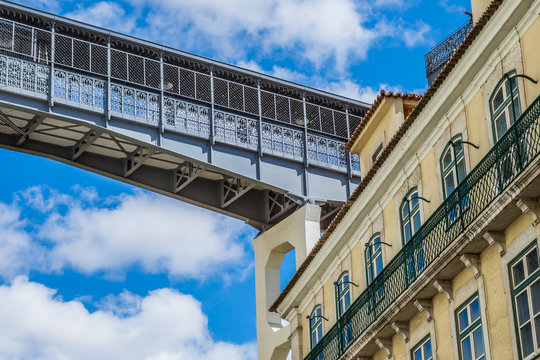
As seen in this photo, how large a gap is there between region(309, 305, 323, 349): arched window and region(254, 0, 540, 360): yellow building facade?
0.32 metres

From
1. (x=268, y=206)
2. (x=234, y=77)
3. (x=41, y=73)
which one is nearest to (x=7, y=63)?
(x=41, y=73)

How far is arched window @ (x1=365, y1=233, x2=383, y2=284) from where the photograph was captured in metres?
23.9

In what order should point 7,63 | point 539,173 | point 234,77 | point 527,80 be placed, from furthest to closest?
point 234,77
point 7,63
point 527,80
point 539,173

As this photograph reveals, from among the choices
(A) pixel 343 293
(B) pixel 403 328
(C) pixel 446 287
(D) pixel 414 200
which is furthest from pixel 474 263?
(A) pixel 343 293

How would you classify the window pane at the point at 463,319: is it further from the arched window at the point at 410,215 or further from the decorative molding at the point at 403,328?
the arched window at the point at 410,215

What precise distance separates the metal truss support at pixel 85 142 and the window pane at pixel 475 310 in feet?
70.1

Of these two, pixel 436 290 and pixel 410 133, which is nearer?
pixel 436 290

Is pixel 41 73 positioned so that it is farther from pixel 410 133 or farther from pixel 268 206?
pixel 410 133

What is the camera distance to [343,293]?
85.1 ft

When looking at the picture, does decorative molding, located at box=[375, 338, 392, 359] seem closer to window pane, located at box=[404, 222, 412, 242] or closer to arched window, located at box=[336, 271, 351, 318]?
window pane, located at box=[404, 222, 412, 242]

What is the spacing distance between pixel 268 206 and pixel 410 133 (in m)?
20.8

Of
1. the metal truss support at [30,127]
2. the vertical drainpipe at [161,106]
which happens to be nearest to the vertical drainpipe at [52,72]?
the metal truss support at [30,127]

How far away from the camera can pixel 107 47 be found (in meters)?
38.2

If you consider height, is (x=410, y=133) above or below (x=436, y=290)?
above
